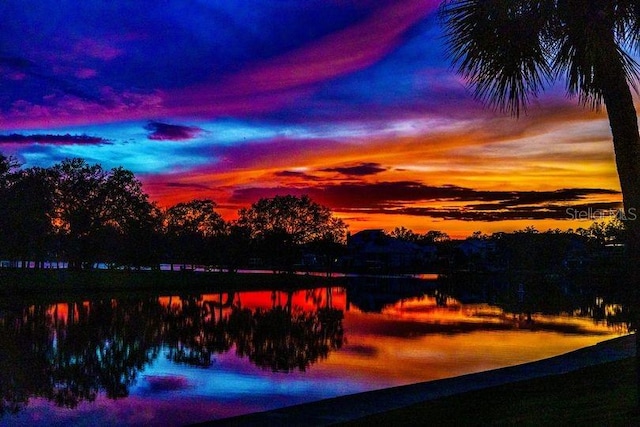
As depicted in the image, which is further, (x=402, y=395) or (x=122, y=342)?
(x=122, y=342)

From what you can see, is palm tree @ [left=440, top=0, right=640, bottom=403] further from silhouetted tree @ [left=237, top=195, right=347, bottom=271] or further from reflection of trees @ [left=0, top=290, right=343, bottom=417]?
silhouetted tree @ [left=237, top=195, right=347, bottom=271]

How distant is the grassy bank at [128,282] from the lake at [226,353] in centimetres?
1145

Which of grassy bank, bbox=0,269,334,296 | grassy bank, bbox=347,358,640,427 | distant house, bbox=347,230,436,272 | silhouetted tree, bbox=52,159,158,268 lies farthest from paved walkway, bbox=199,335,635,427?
distant house, bbox=347,230,436,272

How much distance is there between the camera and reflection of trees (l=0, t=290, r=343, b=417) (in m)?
16.6

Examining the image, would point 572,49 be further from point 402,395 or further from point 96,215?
point 96,215

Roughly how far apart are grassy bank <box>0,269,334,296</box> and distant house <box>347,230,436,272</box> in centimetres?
5023

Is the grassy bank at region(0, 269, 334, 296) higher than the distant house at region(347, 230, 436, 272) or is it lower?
lower

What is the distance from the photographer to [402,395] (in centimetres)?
1425

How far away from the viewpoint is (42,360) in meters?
19.8

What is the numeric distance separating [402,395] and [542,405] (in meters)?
3.52

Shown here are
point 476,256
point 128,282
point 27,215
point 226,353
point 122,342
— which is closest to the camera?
point 226,353

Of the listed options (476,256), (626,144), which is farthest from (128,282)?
(476,256)

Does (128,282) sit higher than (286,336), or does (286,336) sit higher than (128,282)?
(128,282)

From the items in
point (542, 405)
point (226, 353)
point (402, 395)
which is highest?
point (542, 405)
